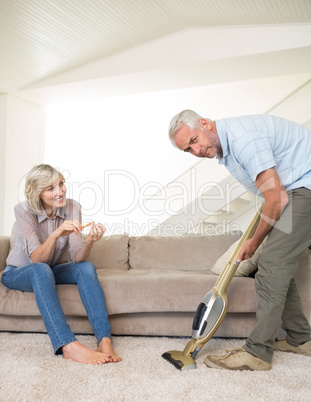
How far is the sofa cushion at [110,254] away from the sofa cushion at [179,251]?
0.05 meters

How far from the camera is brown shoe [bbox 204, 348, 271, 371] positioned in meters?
2.04

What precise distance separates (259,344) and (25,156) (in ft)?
19.5

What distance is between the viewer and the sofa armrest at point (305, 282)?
8.50ft

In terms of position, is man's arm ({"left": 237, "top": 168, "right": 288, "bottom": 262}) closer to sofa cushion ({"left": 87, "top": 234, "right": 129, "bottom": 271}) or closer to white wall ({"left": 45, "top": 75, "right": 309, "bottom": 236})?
sofa cushion ({"left": 87, "top": 234, "right": 129, "bottom": 271})

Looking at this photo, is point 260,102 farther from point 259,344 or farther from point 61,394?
point 61,394

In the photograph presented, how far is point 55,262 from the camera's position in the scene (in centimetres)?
275

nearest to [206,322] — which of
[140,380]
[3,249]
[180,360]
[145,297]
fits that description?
[180,360]

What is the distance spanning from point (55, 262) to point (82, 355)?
0.76m

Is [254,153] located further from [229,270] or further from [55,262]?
[55,262]

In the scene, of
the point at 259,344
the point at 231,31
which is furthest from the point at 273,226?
the point at 231,31

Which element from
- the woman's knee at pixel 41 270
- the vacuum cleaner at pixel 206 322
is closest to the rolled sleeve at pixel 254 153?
the vacuum cleaner at pixel 206 322

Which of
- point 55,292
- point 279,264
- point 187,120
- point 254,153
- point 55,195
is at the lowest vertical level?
point 55,292

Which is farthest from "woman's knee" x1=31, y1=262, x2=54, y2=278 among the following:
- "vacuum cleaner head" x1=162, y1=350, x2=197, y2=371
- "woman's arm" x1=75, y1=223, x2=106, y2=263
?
"vacuum cleaner head" x1=162, y1=350, x2=197, y2=371

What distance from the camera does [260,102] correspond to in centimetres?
795
